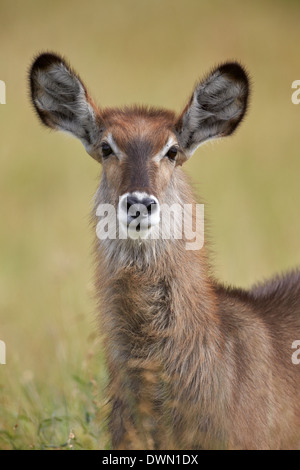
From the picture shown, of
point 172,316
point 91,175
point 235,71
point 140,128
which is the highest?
point 235,71

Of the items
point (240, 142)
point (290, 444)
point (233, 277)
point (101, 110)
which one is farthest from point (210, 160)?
point (290, 444)

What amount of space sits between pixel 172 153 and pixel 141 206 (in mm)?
758

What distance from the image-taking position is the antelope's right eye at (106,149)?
5699 mm

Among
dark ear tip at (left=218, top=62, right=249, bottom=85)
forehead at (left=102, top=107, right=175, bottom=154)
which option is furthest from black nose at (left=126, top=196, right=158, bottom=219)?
dark ear tip at (left=218, top=62, right=249, bottom=85)

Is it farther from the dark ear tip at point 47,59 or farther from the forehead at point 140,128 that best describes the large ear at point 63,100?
the forehead at point 140,128

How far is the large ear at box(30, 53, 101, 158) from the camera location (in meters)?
5.95

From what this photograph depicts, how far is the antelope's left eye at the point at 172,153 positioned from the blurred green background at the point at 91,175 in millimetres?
848

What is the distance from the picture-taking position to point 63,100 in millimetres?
6164

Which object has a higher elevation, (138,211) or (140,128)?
(140,128)

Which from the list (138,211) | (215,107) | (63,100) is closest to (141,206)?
(138,211)

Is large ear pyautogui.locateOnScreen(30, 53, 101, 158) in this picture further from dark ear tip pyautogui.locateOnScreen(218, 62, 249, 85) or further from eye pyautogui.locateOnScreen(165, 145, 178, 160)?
dark ear tip pyautogui.locateOnScreen(218, 62, 249, 85)

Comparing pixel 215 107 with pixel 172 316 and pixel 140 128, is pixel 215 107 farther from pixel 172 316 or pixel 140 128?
pixel 172 316

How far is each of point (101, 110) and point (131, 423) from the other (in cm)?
215
